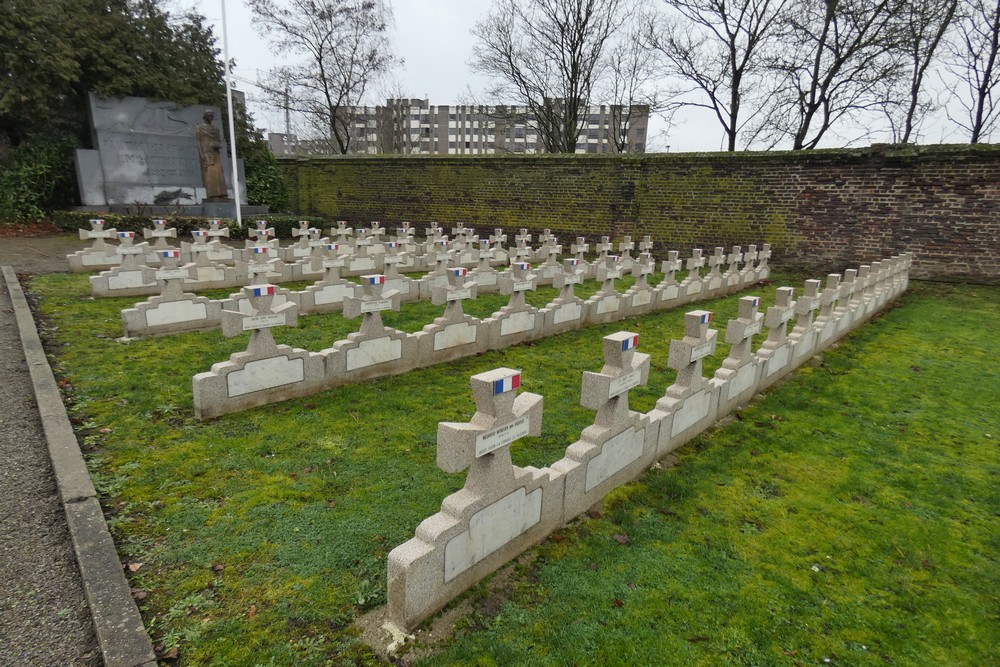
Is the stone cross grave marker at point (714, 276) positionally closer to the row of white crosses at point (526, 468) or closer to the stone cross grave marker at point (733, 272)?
the stone cross grave marker at point (733, 272)

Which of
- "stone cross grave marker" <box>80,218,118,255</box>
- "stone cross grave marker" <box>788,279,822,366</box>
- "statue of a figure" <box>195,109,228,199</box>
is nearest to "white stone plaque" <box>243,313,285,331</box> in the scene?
"stone cross grave marker" <box>788,279,822,366</box>

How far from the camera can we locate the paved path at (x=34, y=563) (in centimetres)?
242

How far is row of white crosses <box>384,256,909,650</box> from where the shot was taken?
2.64 metres

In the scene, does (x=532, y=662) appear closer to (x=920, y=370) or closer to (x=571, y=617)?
(x=571, y=617)

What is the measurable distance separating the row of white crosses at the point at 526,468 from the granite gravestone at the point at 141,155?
19.3m

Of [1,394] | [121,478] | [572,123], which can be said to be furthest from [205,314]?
[572,123]

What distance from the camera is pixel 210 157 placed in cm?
1888

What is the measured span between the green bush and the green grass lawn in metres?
14.7

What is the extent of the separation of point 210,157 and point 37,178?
492cm

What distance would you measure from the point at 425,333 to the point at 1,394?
3.97 meters

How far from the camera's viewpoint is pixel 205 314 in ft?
23.7

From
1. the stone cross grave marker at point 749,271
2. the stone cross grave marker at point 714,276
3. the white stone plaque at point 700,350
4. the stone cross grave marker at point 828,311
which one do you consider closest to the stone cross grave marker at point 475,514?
the white stone plaque at point 700,350

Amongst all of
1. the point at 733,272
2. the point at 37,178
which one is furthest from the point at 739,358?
the point at 37,178

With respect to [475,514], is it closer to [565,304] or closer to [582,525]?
[582,525]
